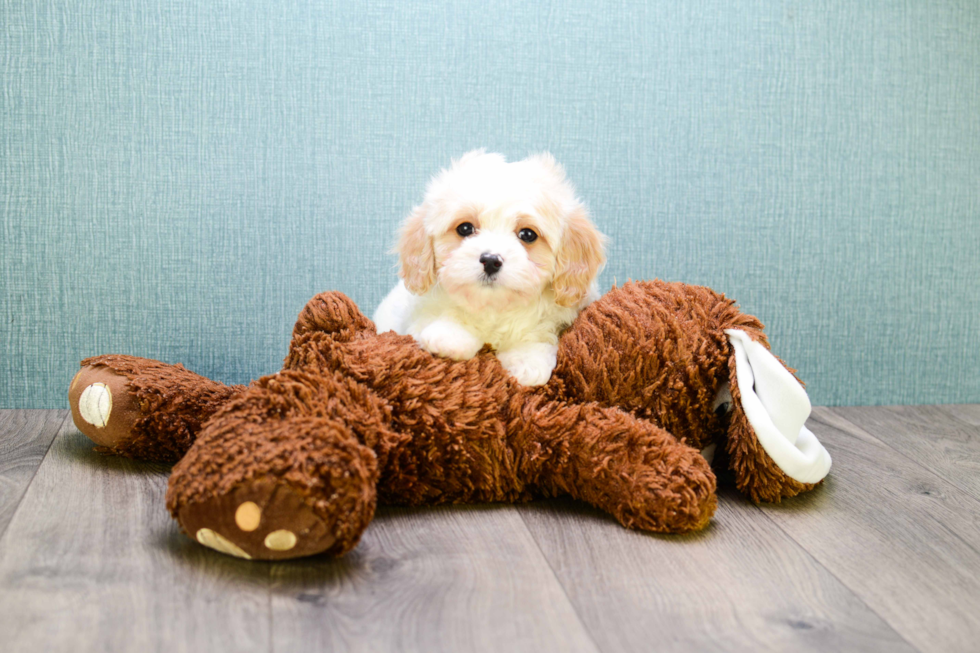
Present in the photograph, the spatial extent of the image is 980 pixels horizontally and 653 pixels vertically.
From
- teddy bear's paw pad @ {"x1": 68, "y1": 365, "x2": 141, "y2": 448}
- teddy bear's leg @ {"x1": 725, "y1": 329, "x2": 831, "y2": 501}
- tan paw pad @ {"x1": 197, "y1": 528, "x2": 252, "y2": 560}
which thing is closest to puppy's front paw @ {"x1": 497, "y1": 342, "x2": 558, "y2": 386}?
teddy bear's leg @ {"x1": 725, "y1": 329, "x2": 831, "y2": 501}

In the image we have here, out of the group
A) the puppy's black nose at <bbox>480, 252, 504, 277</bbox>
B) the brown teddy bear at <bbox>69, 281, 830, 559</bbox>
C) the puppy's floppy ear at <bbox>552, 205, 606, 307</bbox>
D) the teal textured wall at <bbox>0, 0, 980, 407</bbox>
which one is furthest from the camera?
the teal textured wall at <bbox>0, 0, 980, 407</bbox>

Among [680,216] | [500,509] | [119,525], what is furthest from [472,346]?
[680,216]

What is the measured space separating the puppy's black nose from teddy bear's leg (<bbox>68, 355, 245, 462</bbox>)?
Result: 513 mm

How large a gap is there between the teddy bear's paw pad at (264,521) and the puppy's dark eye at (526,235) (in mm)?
587

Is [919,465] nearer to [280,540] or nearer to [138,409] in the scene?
[280,540]

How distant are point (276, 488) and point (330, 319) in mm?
425

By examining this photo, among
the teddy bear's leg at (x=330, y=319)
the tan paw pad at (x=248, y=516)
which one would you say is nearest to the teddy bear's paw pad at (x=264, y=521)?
the tan paw pad at (x=248, y=516)

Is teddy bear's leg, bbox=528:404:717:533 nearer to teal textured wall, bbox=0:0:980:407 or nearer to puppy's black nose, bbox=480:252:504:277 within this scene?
puppy's black nose, bbox=480:252:504:277

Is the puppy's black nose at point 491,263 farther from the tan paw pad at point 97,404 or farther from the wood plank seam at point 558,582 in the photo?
the tan paw pad at point 97,404

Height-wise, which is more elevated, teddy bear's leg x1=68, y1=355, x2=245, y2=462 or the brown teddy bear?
the brown teddy bear

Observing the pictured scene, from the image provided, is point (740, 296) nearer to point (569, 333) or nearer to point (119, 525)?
point (569, 333)

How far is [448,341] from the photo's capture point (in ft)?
4.45

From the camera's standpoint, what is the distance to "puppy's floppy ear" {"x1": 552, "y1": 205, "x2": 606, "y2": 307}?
1.40 meters

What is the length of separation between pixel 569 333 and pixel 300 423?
0.53m
